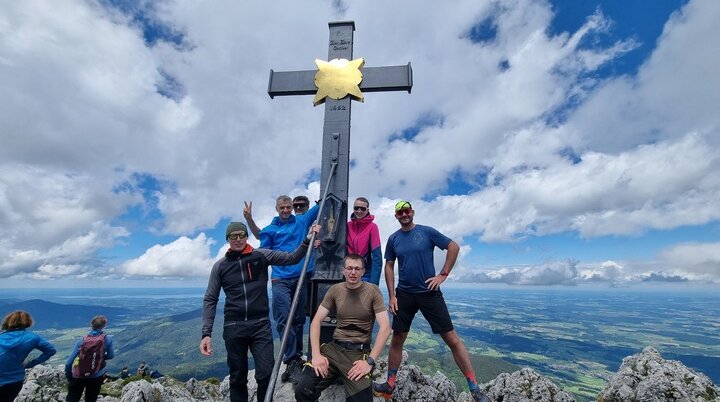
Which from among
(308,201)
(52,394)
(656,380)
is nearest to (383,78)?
(308,201)

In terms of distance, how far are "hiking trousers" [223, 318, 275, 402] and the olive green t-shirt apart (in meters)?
0.99

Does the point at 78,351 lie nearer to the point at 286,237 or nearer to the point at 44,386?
the point at 44,386

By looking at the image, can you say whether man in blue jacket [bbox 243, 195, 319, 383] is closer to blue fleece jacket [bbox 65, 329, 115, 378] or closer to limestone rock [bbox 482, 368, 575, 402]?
limestone rock [bbox 482, 368, 575, 402]

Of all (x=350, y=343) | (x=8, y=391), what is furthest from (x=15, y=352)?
(x=350, y=343)

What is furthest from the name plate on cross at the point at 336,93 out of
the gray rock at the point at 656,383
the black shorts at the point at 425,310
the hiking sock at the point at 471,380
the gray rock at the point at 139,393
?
the gray rock at the point at 656,383

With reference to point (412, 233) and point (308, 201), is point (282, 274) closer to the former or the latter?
point (308, 201)

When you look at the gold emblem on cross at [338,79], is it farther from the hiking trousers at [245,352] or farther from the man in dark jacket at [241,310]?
the hiking trousers at [245,352]

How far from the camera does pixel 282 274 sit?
18.6 feet

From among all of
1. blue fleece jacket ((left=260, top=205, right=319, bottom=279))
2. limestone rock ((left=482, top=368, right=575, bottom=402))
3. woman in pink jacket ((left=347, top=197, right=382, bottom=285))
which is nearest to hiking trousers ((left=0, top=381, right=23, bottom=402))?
blue fleece jacket ((left=260, top=205, right=319, bottom=279))

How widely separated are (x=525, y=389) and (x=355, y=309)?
14.9ft

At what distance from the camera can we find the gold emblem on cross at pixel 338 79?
727cm

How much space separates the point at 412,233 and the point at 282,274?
250 cm

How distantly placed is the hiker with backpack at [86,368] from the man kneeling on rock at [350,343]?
269 inches

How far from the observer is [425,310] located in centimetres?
516
